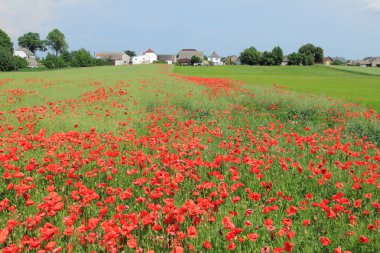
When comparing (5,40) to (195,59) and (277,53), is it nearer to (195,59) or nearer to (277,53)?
(195,59)

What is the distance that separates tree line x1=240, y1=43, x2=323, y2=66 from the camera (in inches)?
4963

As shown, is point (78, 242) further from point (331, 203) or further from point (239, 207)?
point (331, 203)

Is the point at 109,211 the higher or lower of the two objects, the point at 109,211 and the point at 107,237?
the lower

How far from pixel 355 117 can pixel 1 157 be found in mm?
11104

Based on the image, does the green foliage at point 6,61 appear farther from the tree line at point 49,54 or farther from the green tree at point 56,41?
the green tree at point 56,41

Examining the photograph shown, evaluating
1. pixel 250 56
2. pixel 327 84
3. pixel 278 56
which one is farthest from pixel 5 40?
pixel 327 84

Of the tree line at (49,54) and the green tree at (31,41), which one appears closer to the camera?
the tree line at (49,54)

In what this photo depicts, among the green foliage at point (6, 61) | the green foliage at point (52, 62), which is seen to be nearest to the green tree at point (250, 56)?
the green foliage at point (52, 62)

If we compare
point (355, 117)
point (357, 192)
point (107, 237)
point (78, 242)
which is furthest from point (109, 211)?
point (355, 117)

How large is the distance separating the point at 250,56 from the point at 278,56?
12131mm

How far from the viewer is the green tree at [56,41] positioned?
529ft

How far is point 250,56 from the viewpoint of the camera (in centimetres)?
14162

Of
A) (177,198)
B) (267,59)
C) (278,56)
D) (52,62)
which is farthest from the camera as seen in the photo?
(267,59)

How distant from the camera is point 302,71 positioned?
92.6 m
